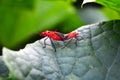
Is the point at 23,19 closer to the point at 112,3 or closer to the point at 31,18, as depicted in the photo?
the point at 31,18

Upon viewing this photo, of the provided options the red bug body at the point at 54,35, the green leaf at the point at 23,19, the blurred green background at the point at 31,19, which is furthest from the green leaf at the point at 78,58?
the green leaf at the point at 23,19

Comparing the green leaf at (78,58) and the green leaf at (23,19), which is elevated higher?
the green leaf at (78,58)

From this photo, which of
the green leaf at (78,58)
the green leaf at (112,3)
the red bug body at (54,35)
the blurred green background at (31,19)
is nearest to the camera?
the green leaf at (78,58)

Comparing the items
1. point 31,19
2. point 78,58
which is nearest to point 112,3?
point 78,58

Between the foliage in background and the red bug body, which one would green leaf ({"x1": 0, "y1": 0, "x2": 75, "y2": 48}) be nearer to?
the foliage in background

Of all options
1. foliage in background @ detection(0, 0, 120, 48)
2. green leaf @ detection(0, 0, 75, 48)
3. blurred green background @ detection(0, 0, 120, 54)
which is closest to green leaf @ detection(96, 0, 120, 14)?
blurred green background @ detection(0, 0, 120, 54)

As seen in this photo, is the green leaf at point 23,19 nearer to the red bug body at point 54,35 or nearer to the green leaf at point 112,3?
the red bug body at point 54,35

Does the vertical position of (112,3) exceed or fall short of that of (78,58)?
it exceeds it

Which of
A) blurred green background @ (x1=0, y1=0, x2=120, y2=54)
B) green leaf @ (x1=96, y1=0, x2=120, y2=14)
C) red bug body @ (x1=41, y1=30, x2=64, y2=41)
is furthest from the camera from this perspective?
blurred green background @ (x1=0, y1=0, x2=120, y2=54)

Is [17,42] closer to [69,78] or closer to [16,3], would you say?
[16,3]
